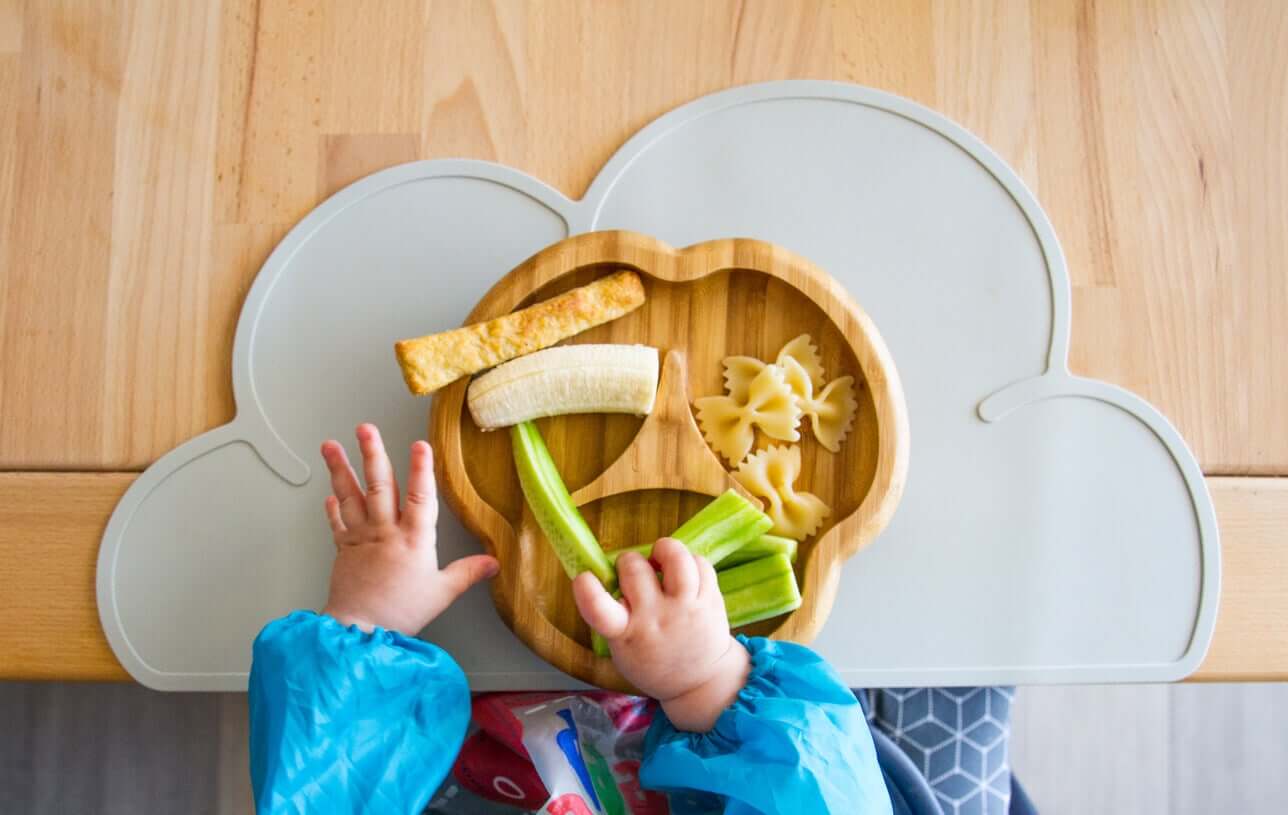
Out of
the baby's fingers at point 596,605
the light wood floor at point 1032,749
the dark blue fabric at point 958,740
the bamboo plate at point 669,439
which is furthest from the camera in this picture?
the light wood floor at point 1032,749

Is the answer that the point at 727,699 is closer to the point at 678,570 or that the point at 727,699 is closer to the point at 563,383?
the point at 678,570

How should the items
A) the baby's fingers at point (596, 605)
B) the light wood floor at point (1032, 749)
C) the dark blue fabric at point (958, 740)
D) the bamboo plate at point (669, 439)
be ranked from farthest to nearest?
the light wood floor at point (1032, 749) < the dark blue fabric at point (958, 740) < the bamboo plate at point (669, 439) < the baby's fingers at point (596, 605)

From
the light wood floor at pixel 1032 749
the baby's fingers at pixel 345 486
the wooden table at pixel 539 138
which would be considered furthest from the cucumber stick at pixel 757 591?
the light wood floor at pixel 1032 749

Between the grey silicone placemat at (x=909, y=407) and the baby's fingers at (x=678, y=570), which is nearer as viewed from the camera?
the baby's fingers at (x=678, y=570)

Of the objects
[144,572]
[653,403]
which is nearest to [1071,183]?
[653,403]

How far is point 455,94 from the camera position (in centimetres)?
93

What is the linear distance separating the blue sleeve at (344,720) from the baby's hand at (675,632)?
0.17 m

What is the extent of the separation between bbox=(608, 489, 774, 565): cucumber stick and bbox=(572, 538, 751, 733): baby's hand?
0.06 feet

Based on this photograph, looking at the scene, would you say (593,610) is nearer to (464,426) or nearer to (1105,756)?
(464,426)

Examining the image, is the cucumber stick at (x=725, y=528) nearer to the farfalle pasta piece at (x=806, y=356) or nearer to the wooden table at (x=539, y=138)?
the farfalle pasta piece at (x=806, y=356)

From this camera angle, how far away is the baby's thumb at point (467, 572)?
789mm

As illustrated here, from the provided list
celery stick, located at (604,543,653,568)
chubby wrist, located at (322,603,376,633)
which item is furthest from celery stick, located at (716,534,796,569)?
chubby wrist, located at (322,603,376,633)

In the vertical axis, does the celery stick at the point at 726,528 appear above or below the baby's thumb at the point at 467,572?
above

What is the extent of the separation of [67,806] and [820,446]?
3.83 ft
